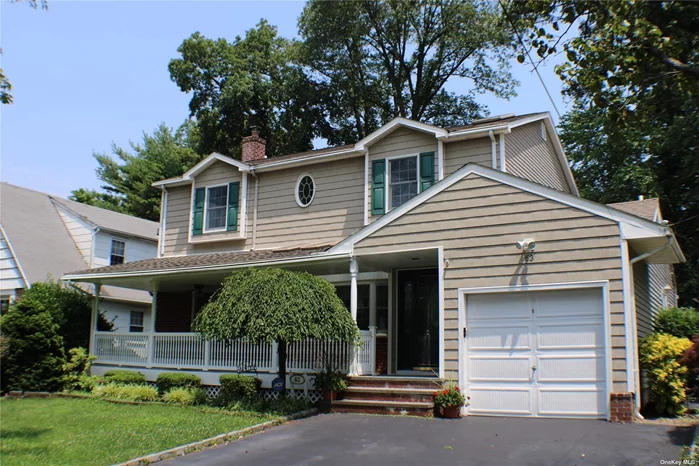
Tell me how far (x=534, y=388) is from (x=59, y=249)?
59.4 ft

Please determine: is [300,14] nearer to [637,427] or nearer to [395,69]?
[395,69]

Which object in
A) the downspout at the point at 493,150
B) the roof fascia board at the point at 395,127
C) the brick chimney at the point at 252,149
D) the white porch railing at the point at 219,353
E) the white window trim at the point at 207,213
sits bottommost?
the white porch railing at the point at 219,353

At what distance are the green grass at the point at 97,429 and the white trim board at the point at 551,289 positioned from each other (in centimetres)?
372

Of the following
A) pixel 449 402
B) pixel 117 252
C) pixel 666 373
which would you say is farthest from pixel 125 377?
pixel 666 373

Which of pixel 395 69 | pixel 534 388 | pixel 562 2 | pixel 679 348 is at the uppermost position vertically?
pixel 395 69

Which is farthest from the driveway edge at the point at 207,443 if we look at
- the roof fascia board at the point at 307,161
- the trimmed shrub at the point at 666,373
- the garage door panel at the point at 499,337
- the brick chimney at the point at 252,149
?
the brick chimney at the point at 252,149

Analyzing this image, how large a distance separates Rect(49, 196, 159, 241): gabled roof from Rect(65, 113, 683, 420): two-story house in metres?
5.38

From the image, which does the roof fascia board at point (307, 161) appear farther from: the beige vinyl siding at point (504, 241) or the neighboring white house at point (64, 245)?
the neighboring white house at point (64, 245)

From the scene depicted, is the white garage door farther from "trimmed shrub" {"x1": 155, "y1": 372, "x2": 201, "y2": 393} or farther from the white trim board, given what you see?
"trimmed shrub" {"x1": 155, "y1": 372, "x2": 201, "y2": 393}

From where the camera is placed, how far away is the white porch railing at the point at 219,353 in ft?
44.0

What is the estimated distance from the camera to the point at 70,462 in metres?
8.16

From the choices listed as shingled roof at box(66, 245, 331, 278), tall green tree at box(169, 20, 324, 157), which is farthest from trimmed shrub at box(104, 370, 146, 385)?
tall green tree at box(169, 20, 324, 157)

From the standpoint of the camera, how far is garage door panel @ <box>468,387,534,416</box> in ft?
36.3

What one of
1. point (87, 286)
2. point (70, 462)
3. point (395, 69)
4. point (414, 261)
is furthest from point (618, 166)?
point (70, 462)
